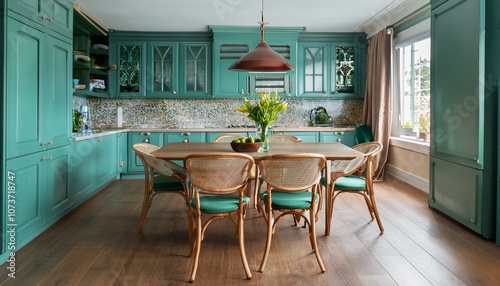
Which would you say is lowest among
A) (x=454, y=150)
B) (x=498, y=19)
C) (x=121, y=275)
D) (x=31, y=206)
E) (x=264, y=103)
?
(x=121, y=275)

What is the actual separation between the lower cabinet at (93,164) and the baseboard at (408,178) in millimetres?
4187

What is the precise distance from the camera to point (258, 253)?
10.0 feet

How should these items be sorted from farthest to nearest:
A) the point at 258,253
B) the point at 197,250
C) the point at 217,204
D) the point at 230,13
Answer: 1. the point at 230,13
2. the point at 258,253
3. the point at 217,204
4. the point at 197,250

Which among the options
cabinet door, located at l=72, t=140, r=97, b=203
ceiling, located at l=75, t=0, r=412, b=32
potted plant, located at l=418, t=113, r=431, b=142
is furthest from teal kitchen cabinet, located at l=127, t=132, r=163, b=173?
potted plant, located at l=418, t=113, r=431, b=142

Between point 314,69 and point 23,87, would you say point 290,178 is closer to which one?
point 23,87

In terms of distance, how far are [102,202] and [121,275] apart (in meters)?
2.36

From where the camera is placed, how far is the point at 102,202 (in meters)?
4.79

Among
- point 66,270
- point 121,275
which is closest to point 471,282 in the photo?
point 121,275

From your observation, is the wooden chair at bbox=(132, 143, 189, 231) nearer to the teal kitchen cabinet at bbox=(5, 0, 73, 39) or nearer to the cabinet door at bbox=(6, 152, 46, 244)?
the cabinet door at bbox=(6, 152, 46, 244)

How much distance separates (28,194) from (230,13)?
11.4ft

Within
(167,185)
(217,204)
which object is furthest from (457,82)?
(167,185)

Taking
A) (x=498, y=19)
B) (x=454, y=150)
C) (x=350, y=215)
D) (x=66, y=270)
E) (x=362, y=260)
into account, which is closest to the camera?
(x=66, y=270)

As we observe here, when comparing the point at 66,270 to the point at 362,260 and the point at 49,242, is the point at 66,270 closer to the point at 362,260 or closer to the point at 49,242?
the point at 49,242

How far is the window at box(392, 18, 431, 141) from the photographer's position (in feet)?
17.2
